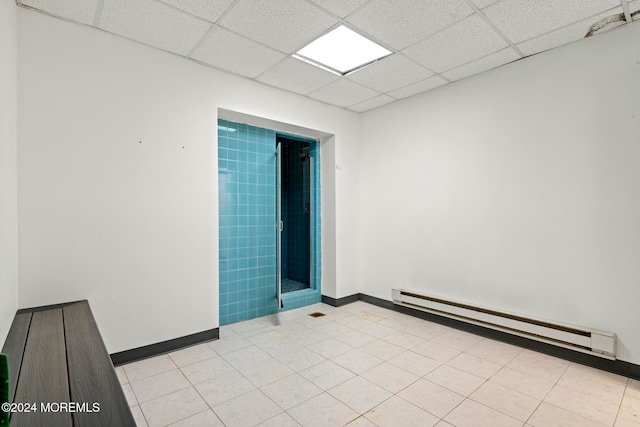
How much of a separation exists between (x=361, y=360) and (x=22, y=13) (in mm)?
3963

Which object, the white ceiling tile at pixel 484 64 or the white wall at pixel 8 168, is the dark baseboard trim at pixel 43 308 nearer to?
the white wall at pixel 8 168

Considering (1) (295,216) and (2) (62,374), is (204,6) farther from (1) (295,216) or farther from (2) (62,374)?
(1) (295,216)

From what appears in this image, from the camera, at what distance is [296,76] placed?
3525mm

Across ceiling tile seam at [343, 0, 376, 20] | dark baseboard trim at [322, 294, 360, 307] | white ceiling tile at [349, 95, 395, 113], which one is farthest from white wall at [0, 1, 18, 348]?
white ceiling tile at [349, 95, 395, 113]

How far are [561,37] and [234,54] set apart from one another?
303 centimetres

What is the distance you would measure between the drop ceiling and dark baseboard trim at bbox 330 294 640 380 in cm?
285

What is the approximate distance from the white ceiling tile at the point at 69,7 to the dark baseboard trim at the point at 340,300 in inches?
161

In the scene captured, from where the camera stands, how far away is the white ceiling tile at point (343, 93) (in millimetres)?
3781

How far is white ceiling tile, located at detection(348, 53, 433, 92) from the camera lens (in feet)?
10.5

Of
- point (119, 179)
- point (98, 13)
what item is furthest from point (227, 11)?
point (119, 179)

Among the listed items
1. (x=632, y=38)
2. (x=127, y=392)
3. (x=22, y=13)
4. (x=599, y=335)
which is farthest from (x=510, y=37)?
(x=127, y=392)

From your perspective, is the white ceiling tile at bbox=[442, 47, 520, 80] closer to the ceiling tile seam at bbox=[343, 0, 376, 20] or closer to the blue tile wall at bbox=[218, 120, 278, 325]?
the ceiling tile seam at bbox=[343, 0, 376, 20]

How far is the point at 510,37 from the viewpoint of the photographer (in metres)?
2.75

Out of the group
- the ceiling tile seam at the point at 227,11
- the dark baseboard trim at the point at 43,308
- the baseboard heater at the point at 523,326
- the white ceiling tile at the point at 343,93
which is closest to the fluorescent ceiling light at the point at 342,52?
the white ceiling tile at the point at 343,93
